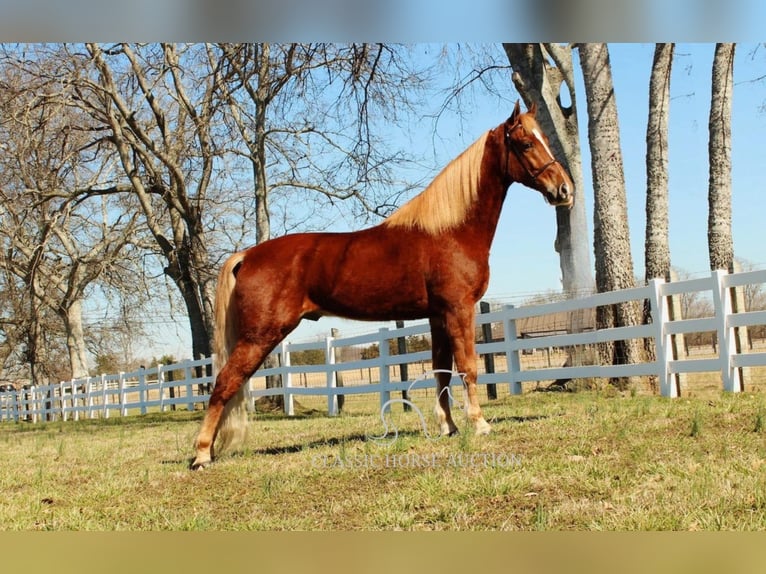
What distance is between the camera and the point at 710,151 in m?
3.70

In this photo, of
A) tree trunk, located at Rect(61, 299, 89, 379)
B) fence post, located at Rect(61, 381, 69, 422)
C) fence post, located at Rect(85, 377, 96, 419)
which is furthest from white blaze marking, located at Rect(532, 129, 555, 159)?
fence post, located at Rect(61, 381, 69, 422)

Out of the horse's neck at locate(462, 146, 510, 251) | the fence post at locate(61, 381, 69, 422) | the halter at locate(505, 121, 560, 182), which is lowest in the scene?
the fence post at locate(61, 381, 69, 422)

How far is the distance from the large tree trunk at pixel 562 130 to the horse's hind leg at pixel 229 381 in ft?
4.95

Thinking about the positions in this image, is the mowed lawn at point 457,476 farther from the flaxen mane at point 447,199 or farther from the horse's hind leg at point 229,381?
the flaxen mane at point 447,199

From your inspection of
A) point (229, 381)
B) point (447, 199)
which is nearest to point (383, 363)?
point (229, 381)

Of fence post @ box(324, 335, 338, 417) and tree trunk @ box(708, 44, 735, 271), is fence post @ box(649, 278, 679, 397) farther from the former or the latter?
fence post @ box(324, 335, 338, 417)

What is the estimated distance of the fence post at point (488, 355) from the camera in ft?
12.5

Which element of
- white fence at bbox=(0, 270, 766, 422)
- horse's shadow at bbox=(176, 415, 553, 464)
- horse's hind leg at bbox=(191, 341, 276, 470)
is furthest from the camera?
white fence at bbox=(0, 270, 766, 422)

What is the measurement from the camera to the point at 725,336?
164 inches

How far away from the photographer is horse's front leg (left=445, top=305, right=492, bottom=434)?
3373 millimetres

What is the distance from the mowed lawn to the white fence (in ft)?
0.52

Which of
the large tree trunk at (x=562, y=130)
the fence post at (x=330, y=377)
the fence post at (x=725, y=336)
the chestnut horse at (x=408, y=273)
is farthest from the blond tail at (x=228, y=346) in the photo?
the fence post at (x=725, y=336)

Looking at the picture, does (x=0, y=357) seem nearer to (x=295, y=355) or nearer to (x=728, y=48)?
(x=295, y=355)

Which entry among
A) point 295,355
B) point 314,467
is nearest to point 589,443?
point 314,467
